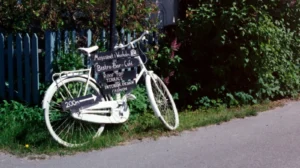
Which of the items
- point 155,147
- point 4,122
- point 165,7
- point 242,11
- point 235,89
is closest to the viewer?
point 155,147

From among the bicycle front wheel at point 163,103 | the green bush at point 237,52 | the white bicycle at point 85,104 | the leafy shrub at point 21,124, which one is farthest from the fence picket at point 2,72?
the green bush at point 237,52

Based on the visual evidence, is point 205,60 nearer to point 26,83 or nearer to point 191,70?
point 191,70

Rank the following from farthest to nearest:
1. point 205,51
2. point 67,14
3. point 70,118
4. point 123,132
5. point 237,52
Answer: point 205,51
point 237,52
point 67,14
point 123,132
point 70,118

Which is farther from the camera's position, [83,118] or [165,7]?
[165,7]

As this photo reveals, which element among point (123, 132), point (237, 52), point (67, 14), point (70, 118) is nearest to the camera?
point (70, 118)

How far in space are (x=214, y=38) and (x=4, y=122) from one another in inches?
129

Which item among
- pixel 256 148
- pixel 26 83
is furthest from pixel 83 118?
pixel 256 148

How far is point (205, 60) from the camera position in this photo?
8312 mm

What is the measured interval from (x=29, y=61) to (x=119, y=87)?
1418 millimetres

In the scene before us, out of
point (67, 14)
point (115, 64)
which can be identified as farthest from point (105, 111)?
point (67, 14)

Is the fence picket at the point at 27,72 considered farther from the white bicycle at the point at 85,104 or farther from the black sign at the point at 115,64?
the black sign at the point at 115,64

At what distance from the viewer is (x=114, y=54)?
6.23 m

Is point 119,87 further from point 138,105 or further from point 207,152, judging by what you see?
point 207,152

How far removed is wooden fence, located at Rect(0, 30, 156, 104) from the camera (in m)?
6.89
